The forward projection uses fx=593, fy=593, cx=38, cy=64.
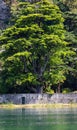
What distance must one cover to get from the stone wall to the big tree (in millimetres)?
1610

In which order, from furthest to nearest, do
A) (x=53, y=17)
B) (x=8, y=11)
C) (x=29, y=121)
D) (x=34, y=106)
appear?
(x=8, y=11) < (x=53, y=17) < (x=34, y=106) < (x=29, y=121)

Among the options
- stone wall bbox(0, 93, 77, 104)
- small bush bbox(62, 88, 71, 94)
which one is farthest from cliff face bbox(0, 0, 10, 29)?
stone wall bbox(0, 93, 77, 104)

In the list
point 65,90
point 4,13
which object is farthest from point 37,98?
point 4,13

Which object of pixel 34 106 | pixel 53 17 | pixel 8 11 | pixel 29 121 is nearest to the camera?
pixel 29 121

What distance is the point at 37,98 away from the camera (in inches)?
2840

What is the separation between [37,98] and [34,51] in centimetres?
577

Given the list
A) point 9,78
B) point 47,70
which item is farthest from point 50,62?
point 9,78

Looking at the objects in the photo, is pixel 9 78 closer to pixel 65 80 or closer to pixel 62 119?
pixel 65 80

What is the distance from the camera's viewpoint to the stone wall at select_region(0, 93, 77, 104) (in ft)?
235

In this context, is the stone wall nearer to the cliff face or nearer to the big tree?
the big tree

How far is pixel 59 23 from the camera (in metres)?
75.0

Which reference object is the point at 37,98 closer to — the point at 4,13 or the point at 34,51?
the point at 34,51

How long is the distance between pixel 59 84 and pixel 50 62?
4.59 meters

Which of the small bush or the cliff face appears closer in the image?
the small bush
